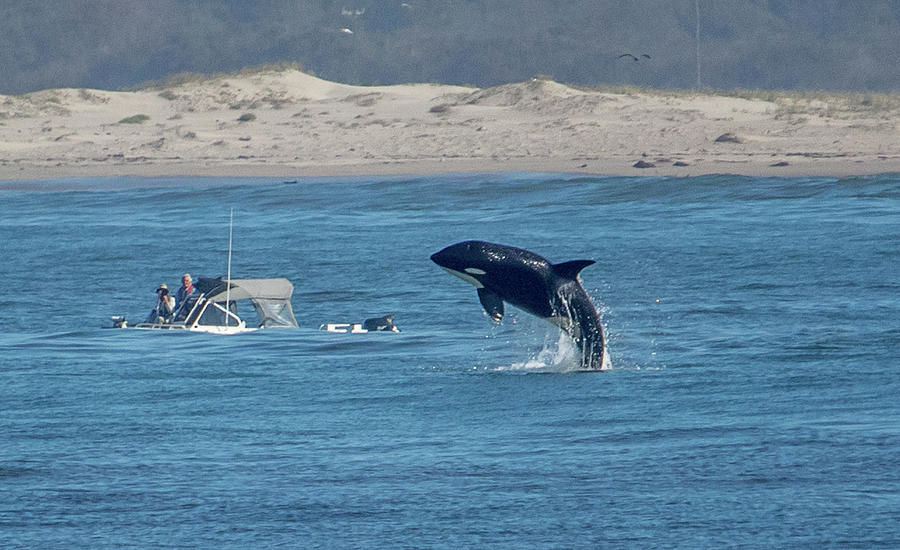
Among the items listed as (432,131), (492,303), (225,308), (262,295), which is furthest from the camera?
(432,131)

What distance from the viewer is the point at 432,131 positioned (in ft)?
208

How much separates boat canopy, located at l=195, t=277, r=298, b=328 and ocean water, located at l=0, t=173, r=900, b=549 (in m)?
0.77

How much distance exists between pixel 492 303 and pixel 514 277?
1.48ft

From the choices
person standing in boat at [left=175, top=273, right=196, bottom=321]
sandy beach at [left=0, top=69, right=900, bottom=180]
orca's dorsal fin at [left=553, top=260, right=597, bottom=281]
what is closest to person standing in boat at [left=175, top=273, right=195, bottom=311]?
person standing in boat at [left=175, top=273, right=196, bottom=321]

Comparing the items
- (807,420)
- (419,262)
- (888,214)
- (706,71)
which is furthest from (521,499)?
(706,71)

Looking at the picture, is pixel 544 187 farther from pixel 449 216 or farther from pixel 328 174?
pixel 328 174

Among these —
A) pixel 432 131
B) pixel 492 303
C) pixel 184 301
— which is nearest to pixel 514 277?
pixel 492 303

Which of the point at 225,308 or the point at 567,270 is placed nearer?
the point at 567,270

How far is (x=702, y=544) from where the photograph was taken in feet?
44.4

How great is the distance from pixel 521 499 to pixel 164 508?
11.8ft

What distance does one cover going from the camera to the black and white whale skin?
1911 cm

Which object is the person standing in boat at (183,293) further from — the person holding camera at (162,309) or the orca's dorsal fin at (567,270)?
the orca's dorsal fin at (567,270)

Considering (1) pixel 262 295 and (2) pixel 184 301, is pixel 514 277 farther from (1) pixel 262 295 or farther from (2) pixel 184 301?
(2) pixel 184 301

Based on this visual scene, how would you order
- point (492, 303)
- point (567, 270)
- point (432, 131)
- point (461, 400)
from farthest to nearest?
point (432, 131), point (461, 400), point (567, 270), point (492, 303)
